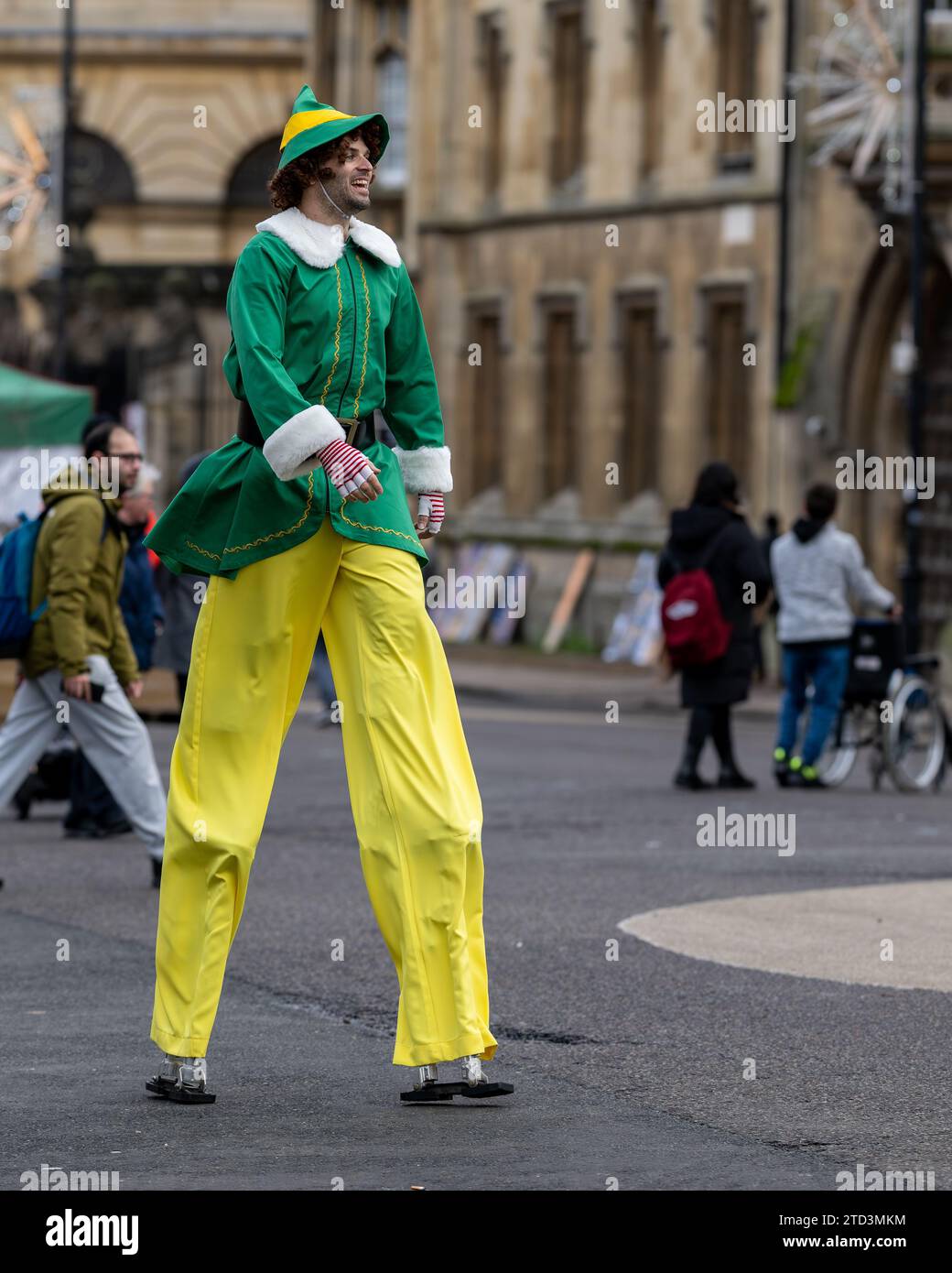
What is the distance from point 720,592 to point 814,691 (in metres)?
0.86

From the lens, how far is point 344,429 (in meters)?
7.07

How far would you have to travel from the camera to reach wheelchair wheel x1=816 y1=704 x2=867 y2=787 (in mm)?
17625

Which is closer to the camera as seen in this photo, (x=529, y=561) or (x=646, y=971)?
(x=646, y=971)

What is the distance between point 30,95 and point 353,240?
5636 cm

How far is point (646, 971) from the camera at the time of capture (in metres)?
9.34

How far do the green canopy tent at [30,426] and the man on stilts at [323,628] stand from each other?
1841 centimetres

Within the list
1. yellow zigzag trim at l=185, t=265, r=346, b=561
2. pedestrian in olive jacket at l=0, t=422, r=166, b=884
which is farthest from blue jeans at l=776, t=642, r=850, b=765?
yellow zigzag trim at l=185, t=265, r=346, b=561

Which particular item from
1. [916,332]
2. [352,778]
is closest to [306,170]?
[352,778]

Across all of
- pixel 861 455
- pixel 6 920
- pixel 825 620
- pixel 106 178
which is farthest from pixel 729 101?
pixel 106 178

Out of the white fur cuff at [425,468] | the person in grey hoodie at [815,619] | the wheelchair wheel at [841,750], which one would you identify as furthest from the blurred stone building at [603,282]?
the white fur cuff at [425,468]

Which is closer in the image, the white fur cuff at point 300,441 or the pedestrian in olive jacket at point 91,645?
the white fur cuff at point 300,441

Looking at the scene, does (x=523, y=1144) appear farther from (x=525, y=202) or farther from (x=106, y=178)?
(x=106, y=178)

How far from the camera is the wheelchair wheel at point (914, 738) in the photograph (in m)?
17.6

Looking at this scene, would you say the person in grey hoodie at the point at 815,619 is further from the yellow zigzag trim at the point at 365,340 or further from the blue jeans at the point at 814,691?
the yellow zigzag trim at the point at 365,340
